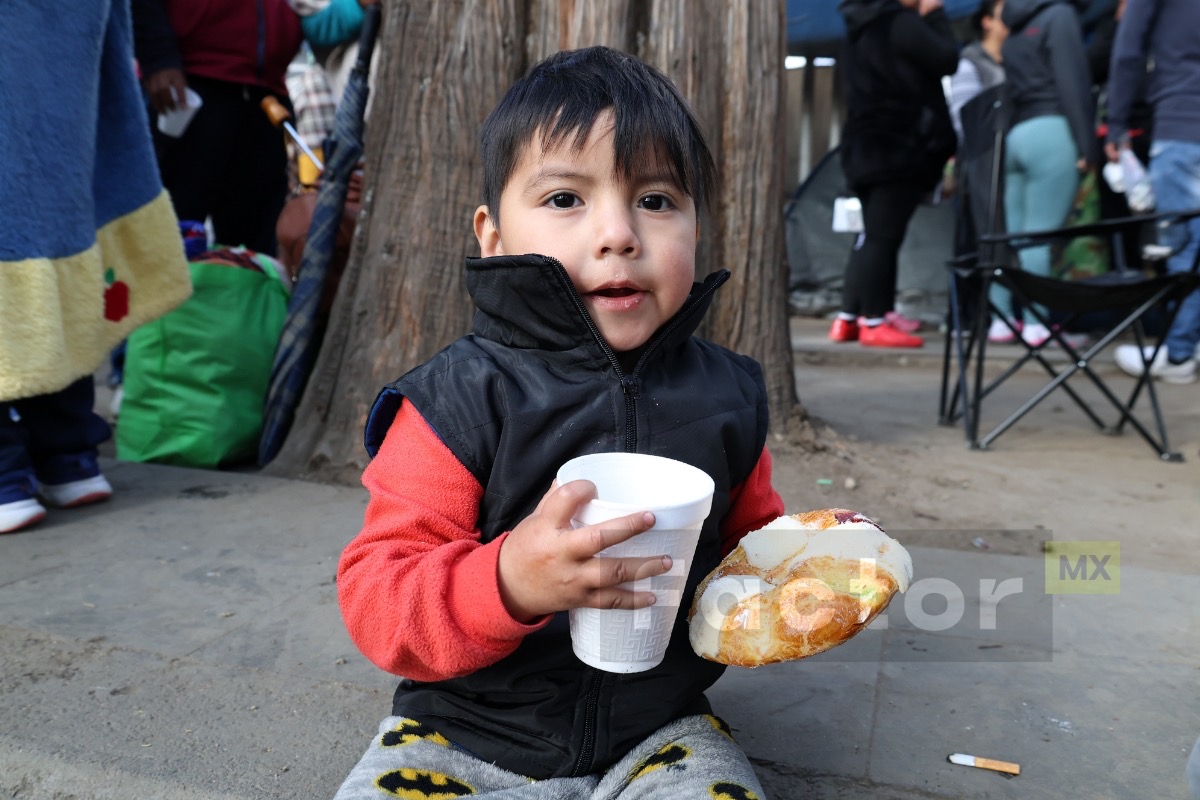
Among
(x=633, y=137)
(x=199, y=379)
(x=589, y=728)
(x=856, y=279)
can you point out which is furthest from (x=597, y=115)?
(x=856, y=279)

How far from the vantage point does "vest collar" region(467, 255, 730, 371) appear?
1.45 m

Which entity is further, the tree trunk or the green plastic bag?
the green plastic bag

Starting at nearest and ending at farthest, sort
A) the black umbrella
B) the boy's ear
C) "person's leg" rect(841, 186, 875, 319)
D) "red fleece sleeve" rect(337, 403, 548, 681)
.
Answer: "red fleece sleeve" rect(337, 403, 548, 681)
the boy's ear
the black umbrella
"person's leg" rect(841, 186, 875, 319)

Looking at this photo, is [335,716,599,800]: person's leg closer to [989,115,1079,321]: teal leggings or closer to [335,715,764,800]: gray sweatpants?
[335,715,764,800]: gray sweatpants

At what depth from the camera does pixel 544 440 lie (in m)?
1.48

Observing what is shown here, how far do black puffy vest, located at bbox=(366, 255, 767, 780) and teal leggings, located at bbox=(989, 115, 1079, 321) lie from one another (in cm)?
538

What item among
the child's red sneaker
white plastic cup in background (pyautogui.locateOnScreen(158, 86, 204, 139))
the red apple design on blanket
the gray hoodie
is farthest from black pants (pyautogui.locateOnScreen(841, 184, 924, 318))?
the red apple design on blanket

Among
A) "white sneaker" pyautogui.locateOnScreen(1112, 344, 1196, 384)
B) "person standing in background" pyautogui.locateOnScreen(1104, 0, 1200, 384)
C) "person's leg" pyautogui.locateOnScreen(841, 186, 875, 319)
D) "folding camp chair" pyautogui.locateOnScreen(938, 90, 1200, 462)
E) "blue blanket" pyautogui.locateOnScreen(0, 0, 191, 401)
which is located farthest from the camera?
"person's leg" pyautogui.locateOnScreen(841, 186, 875, 319)

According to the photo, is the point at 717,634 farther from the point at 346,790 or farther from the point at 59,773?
the point at 59,773

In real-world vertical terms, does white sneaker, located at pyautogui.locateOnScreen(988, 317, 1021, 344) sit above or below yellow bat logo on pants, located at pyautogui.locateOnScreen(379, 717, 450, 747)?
below

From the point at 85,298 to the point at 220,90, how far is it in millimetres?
1845

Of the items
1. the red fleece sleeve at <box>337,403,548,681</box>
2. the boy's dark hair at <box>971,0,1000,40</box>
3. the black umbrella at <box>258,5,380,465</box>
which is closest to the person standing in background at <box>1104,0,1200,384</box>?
the boy's dark hair at <box>971,0,1000,40</box>

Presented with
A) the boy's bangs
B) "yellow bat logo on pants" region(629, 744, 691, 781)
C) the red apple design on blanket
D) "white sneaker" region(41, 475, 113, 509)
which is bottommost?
"white sneaker" region(41, 475, 113, 509)

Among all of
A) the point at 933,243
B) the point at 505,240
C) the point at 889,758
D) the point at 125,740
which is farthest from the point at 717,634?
the point at 933,243
